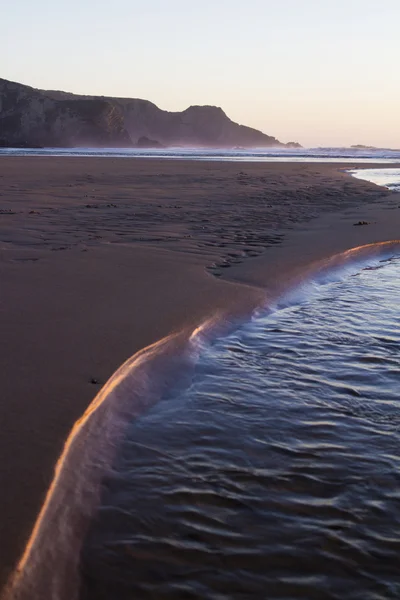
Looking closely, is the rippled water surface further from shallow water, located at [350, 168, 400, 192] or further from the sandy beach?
shallow water, located at [350, 168, 400, 192]

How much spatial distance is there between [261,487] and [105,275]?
355cm

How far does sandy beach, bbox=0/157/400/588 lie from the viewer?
296 centimetres

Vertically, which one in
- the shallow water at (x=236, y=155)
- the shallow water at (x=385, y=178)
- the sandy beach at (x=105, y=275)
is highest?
the shallow water at (x=236, y=155)

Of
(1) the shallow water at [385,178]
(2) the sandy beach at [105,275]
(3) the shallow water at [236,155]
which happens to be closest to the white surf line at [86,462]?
(2) the sandy beach at [105,275]

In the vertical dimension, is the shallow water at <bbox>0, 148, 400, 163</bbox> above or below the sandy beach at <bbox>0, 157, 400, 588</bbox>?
above

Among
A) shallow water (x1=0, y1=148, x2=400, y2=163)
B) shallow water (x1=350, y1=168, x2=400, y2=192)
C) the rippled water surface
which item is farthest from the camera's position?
shallow water (x1=0, y1=148, x2=400, y2=163)

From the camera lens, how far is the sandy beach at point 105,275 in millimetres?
2961

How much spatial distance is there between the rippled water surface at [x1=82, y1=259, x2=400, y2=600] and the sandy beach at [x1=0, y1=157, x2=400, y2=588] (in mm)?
376

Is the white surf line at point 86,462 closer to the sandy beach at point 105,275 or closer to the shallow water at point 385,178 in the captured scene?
the sandy beach at point 105,275

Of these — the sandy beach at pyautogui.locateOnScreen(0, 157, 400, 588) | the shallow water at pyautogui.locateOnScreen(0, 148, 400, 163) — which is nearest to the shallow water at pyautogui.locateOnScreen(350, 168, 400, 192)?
the sandy beach at pyautogui.locateOnScreen(0, 157, 400, 588)

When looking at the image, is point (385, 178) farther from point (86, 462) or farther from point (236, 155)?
point (236, 155)

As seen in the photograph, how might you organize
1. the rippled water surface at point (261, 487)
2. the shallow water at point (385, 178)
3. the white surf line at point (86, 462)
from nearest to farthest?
the white surf line at point (86, 462)
the rippled water surface at point (261, 487)
the shallow water at point (385, 178)

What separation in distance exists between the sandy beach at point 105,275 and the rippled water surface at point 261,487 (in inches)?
14.8

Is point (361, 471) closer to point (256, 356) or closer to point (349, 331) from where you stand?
point (256, 356)
